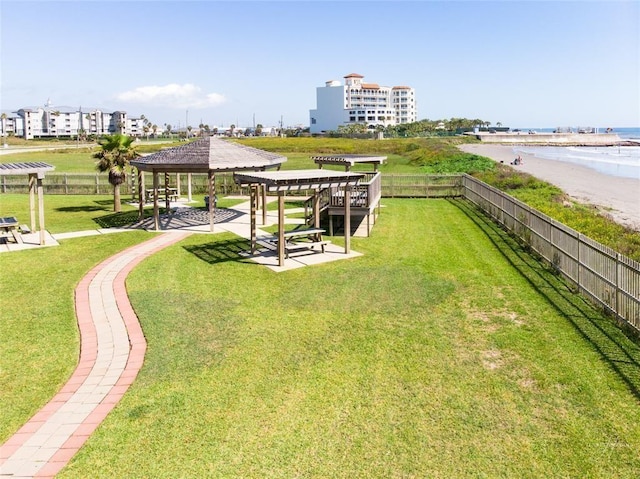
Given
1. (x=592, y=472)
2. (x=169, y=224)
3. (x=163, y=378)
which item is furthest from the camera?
(x=169, y=224)

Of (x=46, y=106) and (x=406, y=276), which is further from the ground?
(x=46, y=106)

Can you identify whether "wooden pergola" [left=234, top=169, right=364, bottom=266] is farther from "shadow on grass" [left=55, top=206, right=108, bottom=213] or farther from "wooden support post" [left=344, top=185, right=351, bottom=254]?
"shadow on grass" [left=55, top=206, right=108, bottom=213]

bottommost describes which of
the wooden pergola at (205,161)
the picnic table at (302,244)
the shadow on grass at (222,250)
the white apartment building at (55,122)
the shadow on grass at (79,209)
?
the shadow on grass at (222,250)

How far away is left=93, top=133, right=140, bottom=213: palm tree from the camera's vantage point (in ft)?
72.5

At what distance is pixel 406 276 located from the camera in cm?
1245

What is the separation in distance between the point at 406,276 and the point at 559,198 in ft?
52.5

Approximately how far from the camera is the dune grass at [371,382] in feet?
17.7

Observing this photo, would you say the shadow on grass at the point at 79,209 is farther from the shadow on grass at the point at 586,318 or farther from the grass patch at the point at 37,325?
the shadow on grass at the point at 586,318

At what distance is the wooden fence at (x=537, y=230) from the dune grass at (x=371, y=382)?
19.0 inches

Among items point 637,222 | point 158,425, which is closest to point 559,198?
point 637,222

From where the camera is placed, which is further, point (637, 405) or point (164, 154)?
point (164, 154)

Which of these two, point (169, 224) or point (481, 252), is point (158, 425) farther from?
Answer: point (169, 224)

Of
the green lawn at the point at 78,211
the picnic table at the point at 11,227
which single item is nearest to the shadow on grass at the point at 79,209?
the green lawn at the point at 78,211

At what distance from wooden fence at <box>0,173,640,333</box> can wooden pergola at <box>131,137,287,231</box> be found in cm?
813
